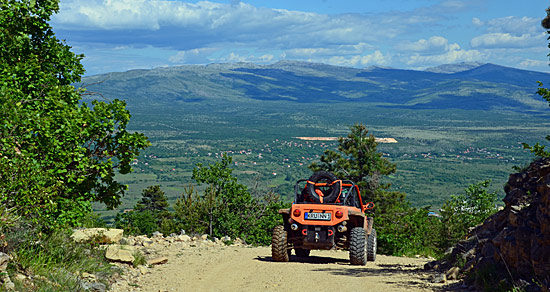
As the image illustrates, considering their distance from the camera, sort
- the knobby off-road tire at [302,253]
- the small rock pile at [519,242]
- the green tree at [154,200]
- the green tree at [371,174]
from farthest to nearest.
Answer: the green tree at [154,200], the green tree at [371,174], the knobby off-road tire at [302,253], the small rock pile at [519,242]

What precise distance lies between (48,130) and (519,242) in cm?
880

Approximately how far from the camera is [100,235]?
49.8 feet

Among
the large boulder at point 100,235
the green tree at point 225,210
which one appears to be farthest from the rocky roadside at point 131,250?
the green tree at point 225,210

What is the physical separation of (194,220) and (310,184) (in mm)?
12044

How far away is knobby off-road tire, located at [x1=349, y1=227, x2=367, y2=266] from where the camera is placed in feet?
49.9

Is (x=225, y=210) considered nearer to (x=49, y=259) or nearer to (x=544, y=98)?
(x=49, y=259)

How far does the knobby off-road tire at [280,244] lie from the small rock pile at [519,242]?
3.90 m

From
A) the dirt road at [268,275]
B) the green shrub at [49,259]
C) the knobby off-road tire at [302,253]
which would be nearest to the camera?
the green shrub at [49,259]

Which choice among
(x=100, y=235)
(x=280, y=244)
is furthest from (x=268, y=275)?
(x=100, y=235)

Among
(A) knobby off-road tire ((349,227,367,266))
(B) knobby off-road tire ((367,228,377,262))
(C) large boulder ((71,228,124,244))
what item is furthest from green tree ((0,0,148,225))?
(B) knobby off-road tire ((367,228,377,262))

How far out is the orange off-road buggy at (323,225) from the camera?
602 inches

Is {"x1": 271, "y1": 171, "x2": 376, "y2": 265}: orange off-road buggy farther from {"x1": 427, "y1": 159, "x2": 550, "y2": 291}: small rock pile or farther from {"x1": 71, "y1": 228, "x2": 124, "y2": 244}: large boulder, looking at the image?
{"x1": 71, "y1": 228, "x2": 124, "y2": 244}: large boulder

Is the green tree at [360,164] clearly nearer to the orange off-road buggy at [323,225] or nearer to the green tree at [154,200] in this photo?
the green tree at [154,200]

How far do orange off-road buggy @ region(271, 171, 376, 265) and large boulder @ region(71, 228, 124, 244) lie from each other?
420cm
